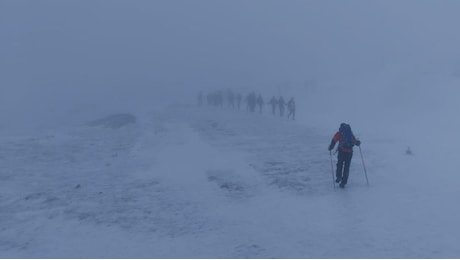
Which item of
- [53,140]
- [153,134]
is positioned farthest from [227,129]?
[53,140]

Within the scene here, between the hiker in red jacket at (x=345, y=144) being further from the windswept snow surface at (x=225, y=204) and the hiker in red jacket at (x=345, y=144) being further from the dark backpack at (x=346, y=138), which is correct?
the windswept snow surface at (x=225, y=204)

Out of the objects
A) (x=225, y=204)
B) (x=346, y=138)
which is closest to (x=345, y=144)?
(x=346, y=138)

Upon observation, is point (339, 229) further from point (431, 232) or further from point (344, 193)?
point (344, 193)

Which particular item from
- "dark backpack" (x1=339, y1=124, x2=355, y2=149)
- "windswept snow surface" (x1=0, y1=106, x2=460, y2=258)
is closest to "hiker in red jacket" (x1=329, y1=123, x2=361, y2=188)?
"dark backpack" (x1=339, y1=124, x2=355, y2=149)

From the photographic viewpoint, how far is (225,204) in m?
11.7

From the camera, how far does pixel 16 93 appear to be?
83.2 meters

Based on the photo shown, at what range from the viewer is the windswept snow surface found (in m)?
8.80

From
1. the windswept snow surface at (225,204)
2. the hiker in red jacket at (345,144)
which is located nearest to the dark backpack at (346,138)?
the hiker in red jacket at (345,144)

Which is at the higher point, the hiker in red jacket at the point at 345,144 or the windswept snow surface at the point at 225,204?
the hiker in red jacket at the point at 345,144

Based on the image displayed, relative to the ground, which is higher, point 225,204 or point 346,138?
point 346,138

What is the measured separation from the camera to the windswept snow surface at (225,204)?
880 cm

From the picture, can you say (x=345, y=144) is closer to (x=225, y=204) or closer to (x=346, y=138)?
(x=346, y=138)

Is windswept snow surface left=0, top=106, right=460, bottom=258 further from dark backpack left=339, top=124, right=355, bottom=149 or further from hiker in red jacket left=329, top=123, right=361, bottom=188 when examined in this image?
dark backpack left=339, top=124, right=355, bottom=149

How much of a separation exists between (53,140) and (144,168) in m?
10.3
